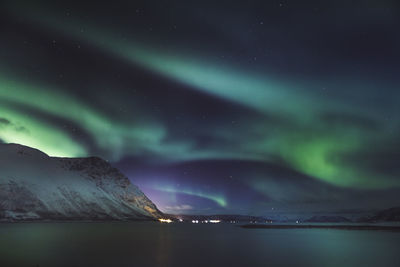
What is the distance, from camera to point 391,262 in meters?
50.4

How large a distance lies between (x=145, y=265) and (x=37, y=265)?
12827mm

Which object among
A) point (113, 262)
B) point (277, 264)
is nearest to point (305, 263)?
point (277, 264)

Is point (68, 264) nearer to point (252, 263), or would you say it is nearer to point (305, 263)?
point (252, 263)

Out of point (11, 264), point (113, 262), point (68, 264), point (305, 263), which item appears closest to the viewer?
point (11, 264)

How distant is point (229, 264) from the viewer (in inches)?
1844

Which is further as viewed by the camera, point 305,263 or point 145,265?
point 305,263

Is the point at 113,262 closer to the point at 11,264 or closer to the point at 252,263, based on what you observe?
the point at 11,264

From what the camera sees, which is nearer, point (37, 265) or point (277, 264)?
point (37, 265)

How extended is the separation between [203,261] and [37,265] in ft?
71.9

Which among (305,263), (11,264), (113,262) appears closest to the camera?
(11,264)

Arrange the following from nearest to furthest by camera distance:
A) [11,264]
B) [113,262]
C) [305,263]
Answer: [11,264]
[113,262]
[305,263]

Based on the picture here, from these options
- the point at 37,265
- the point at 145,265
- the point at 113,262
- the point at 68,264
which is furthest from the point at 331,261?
the point at 37,265

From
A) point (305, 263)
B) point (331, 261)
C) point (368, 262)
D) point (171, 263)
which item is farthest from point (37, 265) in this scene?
point (368, 262)

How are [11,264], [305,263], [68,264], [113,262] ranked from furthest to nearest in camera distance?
1. [305,263]
2. [113,262]
3. [68,264]
4. [11,264]
